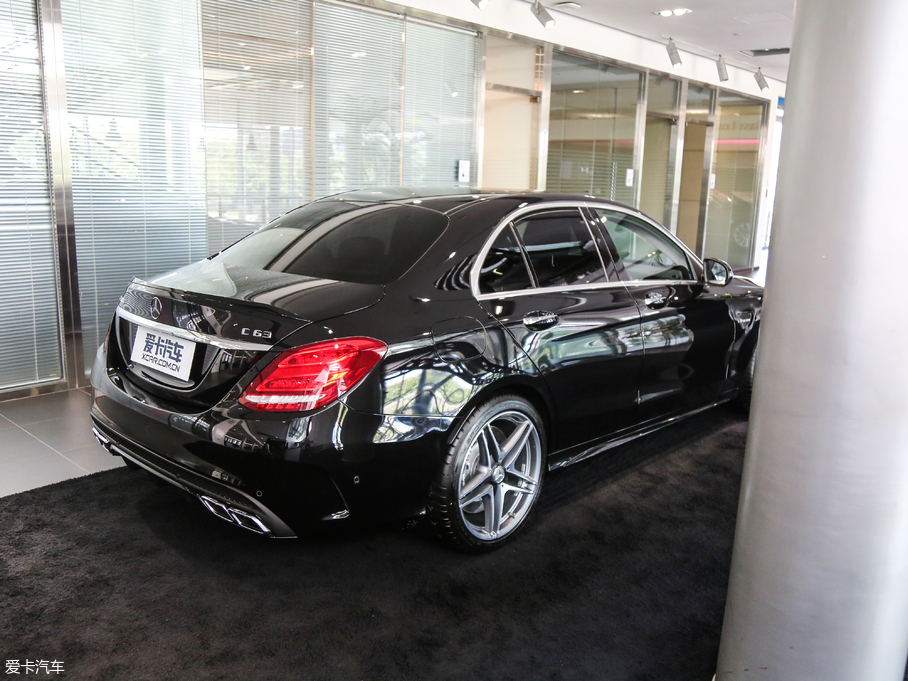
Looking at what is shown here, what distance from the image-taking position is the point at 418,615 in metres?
2.41

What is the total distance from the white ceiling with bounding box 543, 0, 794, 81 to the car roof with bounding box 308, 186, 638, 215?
5.30 m

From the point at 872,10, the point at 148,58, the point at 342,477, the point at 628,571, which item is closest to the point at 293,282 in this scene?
the point at 342,477

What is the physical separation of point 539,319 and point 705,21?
706 cm

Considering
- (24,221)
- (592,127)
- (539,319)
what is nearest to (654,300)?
(539,319)

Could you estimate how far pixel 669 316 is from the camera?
3537 mm

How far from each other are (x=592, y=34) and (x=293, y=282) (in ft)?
23.7

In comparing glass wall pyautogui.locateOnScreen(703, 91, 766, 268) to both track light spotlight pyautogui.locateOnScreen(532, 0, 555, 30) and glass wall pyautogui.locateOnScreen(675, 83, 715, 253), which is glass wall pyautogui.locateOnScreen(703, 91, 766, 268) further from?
track light spotlight pyautogui.locateOnScreen(532, 0, 555, 30)

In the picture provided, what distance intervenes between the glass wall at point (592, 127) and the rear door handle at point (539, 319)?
5651 millimetres

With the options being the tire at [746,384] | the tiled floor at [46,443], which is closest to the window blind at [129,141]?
the tiled floor at [46,443]

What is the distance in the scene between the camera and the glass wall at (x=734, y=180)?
1201 cm

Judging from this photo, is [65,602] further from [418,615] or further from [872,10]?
[872,10]

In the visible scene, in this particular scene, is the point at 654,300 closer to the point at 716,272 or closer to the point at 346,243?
the point at 716,272

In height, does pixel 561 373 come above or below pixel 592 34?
below

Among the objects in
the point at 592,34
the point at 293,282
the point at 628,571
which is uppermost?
the point at 592,34
